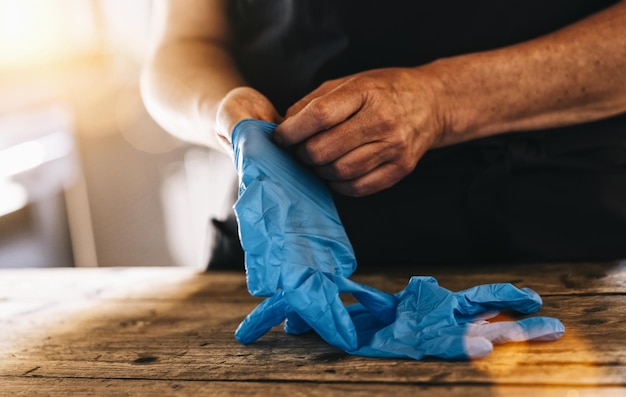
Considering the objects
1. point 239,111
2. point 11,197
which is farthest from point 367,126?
point 11,197

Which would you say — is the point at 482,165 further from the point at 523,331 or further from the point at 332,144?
the point at 523,331

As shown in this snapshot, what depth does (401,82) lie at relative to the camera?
102 centimetres

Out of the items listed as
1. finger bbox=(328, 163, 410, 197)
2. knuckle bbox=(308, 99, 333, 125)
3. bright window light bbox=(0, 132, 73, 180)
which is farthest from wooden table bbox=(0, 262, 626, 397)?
bright window light bbox=(0, 132, 73, 180)

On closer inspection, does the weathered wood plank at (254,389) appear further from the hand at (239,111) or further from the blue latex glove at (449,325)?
the hand at (239,111)

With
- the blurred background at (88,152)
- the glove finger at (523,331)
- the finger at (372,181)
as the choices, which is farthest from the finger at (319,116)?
the blurred background at (88,152)

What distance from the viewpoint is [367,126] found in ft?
3.19

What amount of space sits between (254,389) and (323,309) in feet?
0.38

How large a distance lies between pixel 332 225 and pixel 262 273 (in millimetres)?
188

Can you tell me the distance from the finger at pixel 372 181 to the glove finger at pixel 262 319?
0.23 m

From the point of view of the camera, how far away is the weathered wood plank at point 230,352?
2.39ft

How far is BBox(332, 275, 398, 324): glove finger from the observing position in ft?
2.80

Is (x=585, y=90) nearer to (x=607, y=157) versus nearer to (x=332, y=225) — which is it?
(x=607, y=157)

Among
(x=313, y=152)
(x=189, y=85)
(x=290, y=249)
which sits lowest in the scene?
(x=290, y=249)

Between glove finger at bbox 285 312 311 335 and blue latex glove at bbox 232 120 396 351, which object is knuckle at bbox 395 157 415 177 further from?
glove finger at bbox 285 312 311 335
